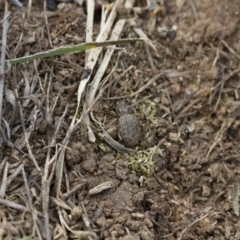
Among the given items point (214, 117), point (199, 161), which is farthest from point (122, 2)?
point (199, 161)

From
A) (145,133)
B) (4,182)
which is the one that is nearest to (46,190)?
(4,182)

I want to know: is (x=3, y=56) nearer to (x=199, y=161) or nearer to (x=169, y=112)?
(x=169, y=112)

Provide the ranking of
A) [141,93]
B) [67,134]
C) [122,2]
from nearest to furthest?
[67,134] < [141,93] < [122,2]

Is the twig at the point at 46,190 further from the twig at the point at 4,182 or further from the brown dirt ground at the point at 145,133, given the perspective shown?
the twig at the point at 4,182

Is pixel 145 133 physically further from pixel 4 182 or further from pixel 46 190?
pixel 4 182

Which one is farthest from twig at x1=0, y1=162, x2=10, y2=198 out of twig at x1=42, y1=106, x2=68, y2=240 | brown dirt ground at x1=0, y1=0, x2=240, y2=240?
twig at x1=42, y1=106, x2=68, y2=240

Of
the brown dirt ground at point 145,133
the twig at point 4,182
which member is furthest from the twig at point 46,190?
the twig at point 4,182

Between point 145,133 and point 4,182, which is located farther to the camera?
point 145,133

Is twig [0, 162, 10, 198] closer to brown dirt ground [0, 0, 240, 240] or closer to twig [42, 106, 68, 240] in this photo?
brown dirt ground [0, 0, 240, 240]
